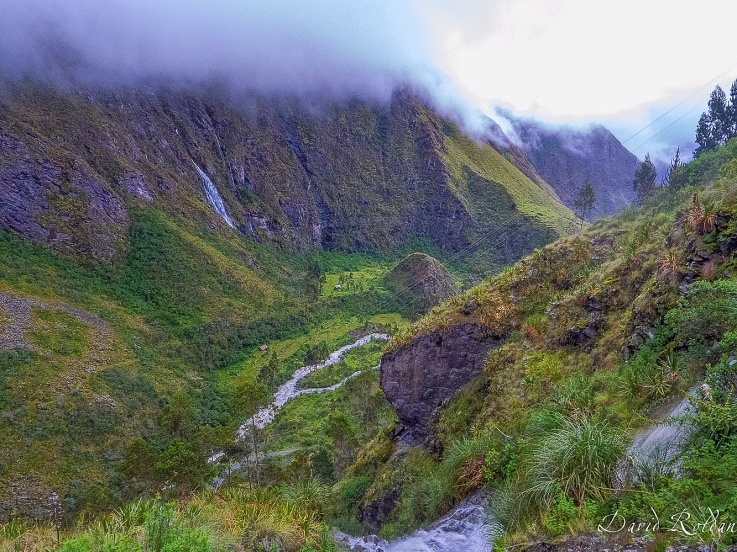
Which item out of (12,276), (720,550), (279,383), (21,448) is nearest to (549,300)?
(720,550)

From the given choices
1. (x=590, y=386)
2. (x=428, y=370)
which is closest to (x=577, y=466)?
(x=590, y=386)

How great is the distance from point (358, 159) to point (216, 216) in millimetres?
80878

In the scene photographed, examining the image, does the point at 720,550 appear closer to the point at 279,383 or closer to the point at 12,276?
the point at 279,383

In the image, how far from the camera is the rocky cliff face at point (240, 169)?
8350 cm

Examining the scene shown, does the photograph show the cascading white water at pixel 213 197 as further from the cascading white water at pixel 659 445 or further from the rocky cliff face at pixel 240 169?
the cascading white water at pixel 659 445

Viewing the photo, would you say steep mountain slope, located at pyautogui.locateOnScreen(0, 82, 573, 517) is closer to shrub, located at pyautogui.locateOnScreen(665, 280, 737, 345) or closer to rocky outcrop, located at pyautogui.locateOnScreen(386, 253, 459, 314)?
rocky outcrop, located at pyautogui.locateOnScreen(386, 253, 459, 314)

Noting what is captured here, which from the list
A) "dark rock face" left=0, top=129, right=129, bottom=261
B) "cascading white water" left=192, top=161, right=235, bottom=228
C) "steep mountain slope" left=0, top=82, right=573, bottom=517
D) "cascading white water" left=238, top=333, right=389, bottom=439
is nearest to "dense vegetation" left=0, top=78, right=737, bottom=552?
"steep mountain slope" left=0, top=82, right=573, bottom=517

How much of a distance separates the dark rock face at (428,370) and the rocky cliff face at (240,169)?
3186 inches

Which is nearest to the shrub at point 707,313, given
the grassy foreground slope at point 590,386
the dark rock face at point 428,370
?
the grassy foreground slope at point 590,386

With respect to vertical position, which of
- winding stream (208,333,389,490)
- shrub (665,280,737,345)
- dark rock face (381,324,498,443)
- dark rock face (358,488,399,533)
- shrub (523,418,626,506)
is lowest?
winding stream (208,333,389,490)

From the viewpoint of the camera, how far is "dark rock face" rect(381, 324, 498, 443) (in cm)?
1842

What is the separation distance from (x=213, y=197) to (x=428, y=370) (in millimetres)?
117196

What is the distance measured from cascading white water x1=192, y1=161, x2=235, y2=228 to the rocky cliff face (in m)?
2.40

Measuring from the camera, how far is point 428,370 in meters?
20.0
